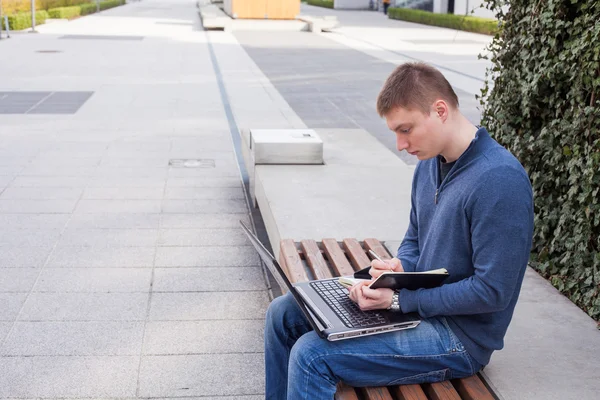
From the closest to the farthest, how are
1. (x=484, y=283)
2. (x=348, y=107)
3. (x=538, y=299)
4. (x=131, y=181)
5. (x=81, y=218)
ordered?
1. (x=484, y=283)
2. (x=538, y=299)
3. (x=81, y=218)
4. (x=131, y=181)
5. (x=348, y=107)

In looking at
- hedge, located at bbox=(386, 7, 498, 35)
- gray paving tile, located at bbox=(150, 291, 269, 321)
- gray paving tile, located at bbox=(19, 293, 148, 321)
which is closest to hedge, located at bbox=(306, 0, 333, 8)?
hedge, located at bbox=(386, 7, 498, 35)

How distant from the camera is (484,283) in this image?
2.56 metres

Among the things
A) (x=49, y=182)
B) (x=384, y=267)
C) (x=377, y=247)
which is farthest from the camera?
(x=49, y=182)

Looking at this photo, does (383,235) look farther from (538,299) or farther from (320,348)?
(320,348)

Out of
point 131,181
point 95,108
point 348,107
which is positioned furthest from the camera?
point 348,107

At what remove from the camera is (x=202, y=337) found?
4.36 m

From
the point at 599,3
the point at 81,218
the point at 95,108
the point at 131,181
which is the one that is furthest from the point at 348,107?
the point at 599,3

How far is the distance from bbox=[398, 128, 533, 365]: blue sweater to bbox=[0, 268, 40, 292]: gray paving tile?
3.04 metres

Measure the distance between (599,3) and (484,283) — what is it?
2.01 metres

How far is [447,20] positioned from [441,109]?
110ft

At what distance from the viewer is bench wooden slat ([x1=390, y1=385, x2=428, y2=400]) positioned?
272 cm

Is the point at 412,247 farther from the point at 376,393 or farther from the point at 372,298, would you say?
the point at 376,393

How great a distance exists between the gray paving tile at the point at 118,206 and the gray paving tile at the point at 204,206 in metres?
0.11

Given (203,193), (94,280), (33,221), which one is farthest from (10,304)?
(203,193)
